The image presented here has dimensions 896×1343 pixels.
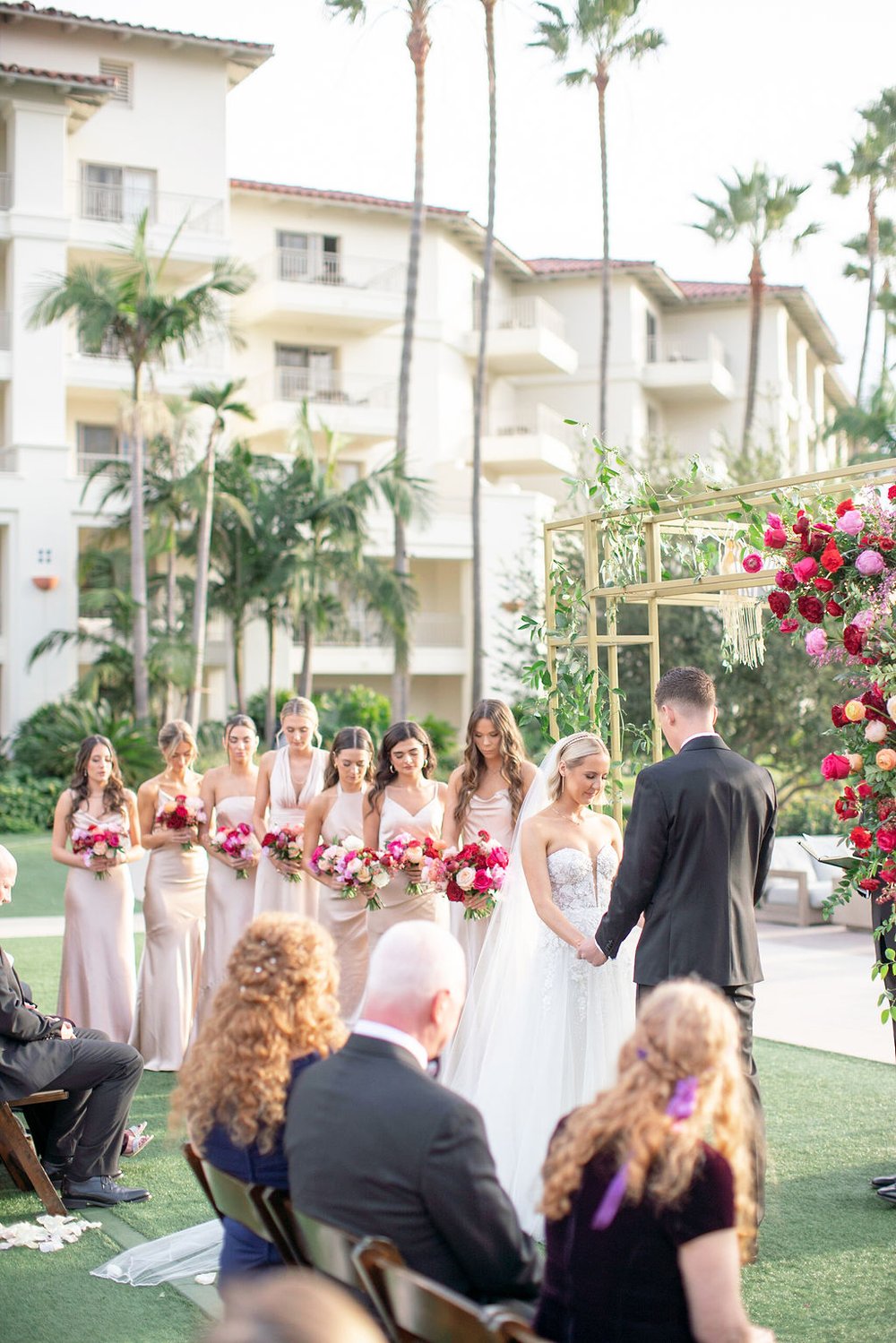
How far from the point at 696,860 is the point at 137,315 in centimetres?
2017

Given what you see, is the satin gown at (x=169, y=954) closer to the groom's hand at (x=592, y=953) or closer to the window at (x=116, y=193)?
the groom's hand at (x=592, y=953)

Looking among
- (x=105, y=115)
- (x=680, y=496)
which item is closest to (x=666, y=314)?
(x=105, y=115)

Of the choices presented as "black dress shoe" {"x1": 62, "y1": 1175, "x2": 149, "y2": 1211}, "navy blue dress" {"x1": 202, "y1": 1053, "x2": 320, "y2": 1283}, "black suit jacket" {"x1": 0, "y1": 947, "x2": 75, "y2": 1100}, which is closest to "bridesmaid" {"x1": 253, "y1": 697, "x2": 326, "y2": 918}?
"black dress shoe" {"x1": 62, "y1": 1175, "x2": 149, "y2": 1211}

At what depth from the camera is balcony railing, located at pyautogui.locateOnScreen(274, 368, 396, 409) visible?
35.5 metres

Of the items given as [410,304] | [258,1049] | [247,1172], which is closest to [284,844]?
[247,1172]

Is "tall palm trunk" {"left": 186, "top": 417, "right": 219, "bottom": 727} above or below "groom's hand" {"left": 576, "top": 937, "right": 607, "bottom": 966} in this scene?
above

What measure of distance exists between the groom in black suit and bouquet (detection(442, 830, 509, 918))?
1.97 metres

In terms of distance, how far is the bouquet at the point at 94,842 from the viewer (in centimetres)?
873

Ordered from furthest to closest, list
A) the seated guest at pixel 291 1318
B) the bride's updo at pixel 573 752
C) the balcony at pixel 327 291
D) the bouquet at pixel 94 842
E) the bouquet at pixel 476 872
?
the balcony at pixel 327 291 → the bouquet at pixel 94 842 → the bouquet at pixel 476 872 → the bride's updo at pixel 573 752 → the seated guest at pixel 291 1318

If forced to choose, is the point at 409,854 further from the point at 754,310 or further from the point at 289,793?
the point at 754,310

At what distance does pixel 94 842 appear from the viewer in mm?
8727

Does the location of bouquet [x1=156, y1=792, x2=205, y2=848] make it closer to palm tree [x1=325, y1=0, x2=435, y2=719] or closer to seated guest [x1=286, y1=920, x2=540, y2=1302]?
seated guest [x1=286, y1=920, x2=540, y2=1302]

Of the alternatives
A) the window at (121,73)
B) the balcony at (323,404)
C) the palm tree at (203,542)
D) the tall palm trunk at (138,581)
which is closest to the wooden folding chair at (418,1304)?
the palm tree at (203,542)

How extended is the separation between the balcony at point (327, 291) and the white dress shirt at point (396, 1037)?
109ft
